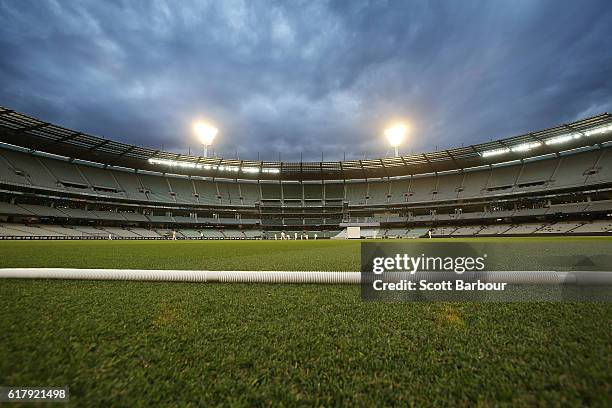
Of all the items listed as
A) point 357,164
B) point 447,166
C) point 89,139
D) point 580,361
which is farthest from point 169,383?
point 447,166

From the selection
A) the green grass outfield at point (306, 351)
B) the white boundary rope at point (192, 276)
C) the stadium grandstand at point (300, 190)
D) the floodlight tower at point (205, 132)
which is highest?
the floodlight tower at point (205, 132)

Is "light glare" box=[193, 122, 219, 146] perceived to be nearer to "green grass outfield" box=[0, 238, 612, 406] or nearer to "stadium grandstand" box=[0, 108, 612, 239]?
"stadium grandstand" box=[0, 108, 612, 239]

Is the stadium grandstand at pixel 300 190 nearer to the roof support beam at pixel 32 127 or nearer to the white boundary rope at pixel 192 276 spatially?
the roof support beam at pixel 32 127

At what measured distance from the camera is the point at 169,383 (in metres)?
1.15

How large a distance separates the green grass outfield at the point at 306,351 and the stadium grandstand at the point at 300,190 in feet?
130

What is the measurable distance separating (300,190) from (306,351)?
60.6 meters

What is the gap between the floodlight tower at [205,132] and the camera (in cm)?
4553

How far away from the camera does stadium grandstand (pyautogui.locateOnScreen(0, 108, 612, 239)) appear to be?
115 feet

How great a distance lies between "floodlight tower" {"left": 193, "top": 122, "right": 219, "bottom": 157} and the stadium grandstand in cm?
437

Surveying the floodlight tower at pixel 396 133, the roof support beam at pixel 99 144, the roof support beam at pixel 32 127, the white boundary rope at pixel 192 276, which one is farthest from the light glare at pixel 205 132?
the white boundary rope at pixel 192 276

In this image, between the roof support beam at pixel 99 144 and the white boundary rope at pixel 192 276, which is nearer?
the white boundary rope at pixel 192 276

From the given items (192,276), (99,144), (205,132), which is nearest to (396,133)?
(205,132)

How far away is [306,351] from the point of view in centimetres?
149

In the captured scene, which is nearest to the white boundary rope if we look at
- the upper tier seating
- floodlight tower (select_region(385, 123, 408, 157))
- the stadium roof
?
the stadium roof
